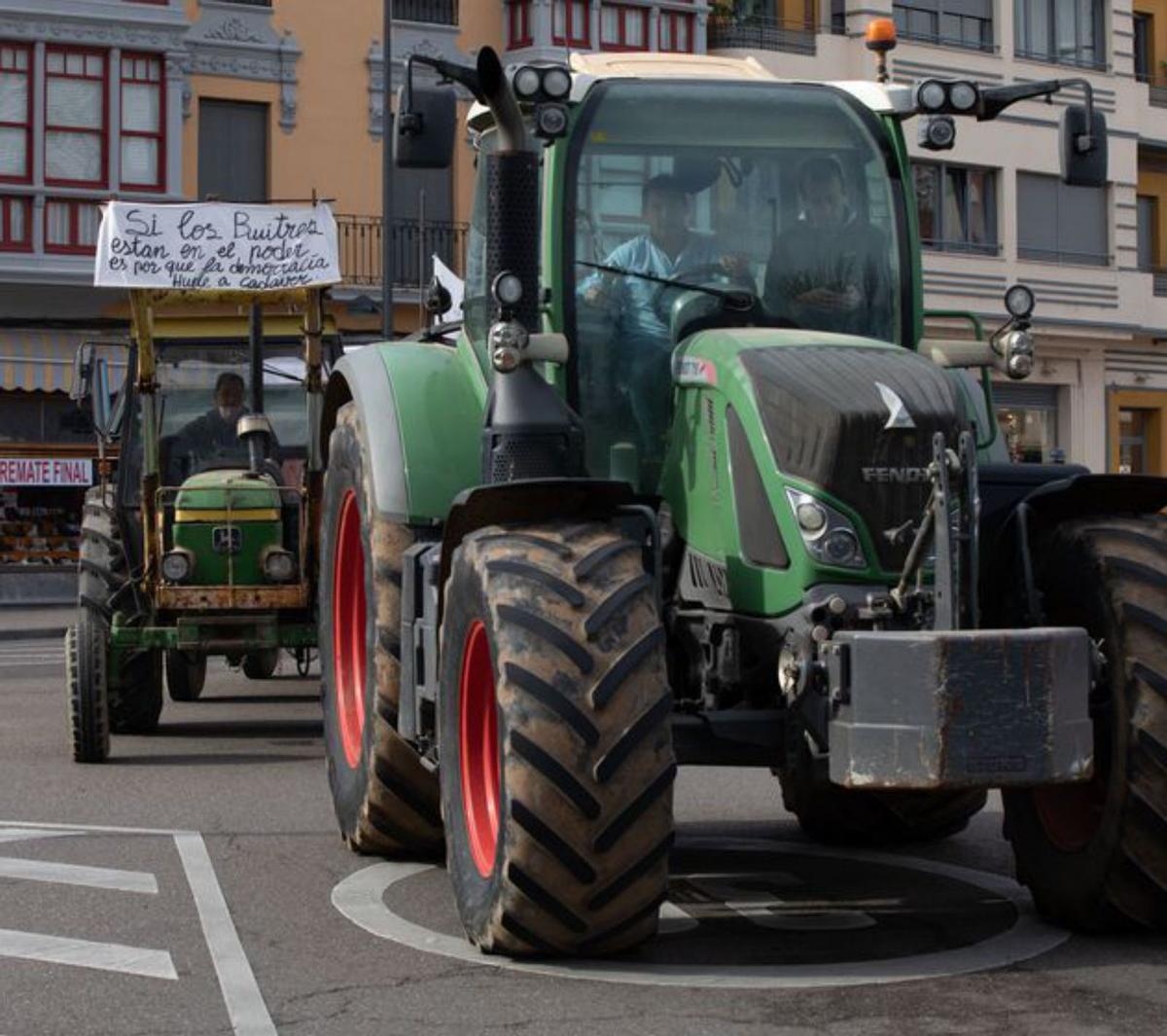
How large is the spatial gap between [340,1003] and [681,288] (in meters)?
2.88

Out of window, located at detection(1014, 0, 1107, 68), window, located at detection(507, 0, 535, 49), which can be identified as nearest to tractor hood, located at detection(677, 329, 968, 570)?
window, located at detection(507, 0, 535, 49)

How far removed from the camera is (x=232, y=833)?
1045 cm

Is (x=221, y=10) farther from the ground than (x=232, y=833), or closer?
farther from the ground

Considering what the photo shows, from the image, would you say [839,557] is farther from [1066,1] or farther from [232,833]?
[1066,1]

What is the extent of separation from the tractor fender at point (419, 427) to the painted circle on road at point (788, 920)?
1367 mm

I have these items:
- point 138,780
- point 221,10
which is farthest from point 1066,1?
point 138,780

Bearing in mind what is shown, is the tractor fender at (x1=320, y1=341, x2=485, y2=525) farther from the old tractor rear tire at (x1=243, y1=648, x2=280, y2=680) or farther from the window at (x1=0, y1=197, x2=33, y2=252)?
the window at (x1=0, y1=197, x2=33, y2=252)

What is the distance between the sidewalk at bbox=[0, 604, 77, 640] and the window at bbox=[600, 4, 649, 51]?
40.4 ft

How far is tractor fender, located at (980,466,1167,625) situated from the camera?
7.79 meters

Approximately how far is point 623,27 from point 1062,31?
9.71 metres

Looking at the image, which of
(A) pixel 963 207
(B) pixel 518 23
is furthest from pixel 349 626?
(A) pixel 963 207

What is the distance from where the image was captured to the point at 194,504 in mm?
14078

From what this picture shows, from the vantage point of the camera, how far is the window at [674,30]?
39875 mm

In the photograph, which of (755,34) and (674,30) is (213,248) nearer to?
(674,30)
